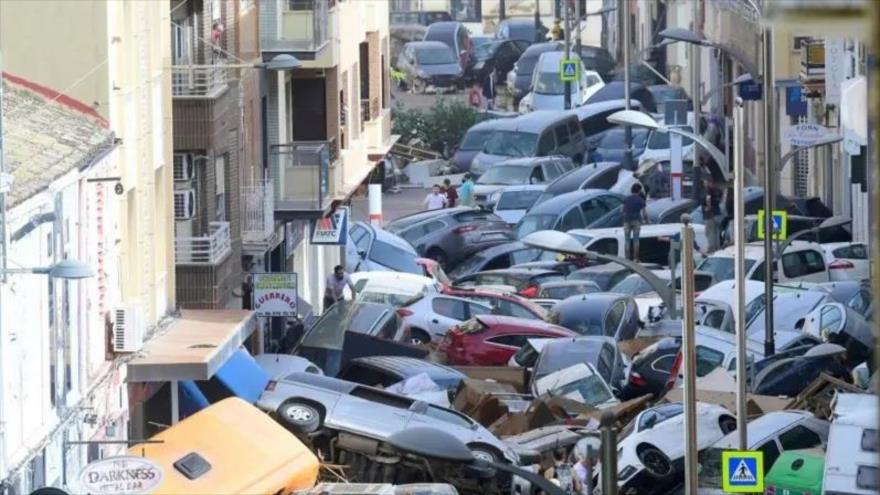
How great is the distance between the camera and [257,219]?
33.5m

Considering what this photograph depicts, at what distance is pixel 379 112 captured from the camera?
49312mm

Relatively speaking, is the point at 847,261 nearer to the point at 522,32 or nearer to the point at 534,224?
the point at 534,224

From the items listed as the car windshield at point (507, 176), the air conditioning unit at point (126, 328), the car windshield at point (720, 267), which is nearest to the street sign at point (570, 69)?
the car windshield at point (507, 176)

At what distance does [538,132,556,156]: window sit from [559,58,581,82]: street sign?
227 inches

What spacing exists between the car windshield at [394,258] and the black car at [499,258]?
4.51 ft

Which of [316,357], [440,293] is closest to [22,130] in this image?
[316,357]

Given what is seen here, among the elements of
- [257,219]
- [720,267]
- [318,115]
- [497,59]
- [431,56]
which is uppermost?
[431,56]

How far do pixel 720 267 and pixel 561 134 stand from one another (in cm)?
2380

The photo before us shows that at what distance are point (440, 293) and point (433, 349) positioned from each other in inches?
155

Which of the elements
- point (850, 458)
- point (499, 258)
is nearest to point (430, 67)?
point (499, 258)

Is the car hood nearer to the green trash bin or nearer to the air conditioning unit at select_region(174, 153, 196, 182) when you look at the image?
the air conditioning unit at select_region(174, 153, 196, 182)

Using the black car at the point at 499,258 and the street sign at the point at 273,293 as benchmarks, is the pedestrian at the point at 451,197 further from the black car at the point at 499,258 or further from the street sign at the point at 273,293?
the street sign at the point at 273,293

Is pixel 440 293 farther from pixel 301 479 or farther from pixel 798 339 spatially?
pixel 301 479

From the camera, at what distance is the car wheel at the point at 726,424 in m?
24.0
